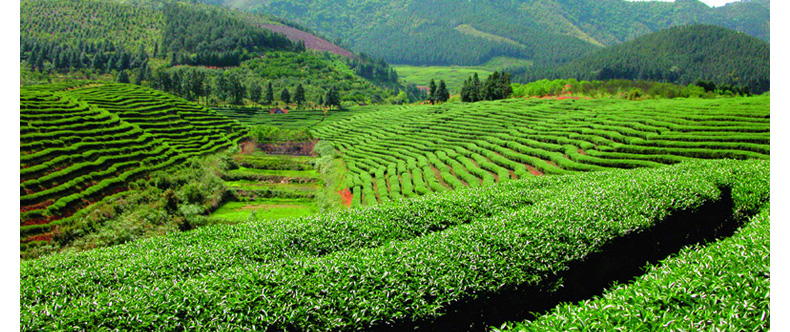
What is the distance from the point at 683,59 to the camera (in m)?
170

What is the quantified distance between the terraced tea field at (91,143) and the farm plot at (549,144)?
79.1ft

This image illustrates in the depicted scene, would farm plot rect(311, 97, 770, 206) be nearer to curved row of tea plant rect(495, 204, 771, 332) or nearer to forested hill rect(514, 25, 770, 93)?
curved row of tea plant rect(495, 204, 771, 332)

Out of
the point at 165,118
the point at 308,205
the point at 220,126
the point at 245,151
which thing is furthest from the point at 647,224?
the point at 220,126

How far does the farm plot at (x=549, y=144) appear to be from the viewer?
30.6m

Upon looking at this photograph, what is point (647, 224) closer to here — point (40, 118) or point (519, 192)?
point (519, 192)

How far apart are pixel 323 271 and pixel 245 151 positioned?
5607cm

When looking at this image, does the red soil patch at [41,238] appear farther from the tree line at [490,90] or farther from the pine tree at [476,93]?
the pine tree at [476,93]

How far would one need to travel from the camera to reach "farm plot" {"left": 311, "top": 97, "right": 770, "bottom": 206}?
30594mm

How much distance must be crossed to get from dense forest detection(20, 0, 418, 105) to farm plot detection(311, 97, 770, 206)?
65938 millimetres

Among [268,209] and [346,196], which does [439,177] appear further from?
[268,209]

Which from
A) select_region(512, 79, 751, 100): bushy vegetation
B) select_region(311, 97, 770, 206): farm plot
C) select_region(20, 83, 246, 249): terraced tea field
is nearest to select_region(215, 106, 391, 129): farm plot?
select_region(20, 83, 246, 249): terraced tea field

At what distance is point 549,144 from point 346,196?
2167 cm

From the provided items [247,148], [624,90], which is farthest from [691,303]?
[624,90]

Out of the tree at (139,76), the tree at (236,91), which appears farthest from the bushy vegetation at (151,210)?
the tree at (139,76)
